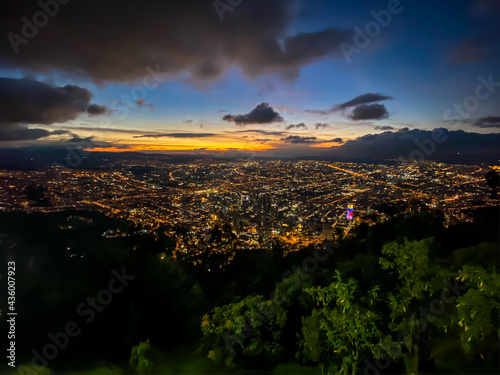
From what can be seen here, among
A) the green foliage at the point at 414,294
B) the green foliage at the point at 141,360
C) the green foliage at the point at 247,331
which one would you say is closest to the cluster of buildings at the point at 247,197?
the green foliage at the point at 141,360

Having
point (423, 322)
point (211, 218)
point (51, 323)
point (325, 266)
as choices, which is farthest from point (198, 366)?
point (211, 218)

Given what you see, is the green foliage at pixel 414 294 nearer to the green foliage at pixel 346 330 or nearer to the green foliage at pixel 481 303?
the green foliage at pixel 346 330

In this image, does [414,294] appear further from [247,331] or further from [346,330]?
[247,331]

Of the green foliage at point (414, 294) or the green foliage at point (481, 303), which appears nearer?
the green foliage at point (481, 303)

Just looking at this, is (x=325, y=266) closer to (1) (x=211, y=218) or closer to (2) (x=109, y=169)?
(1) (x=211, y=218)

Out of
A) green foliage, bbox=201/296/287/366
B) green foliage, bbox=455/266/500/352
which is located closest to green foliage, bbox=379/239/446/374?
green foliage, bbox=455/266/500/352

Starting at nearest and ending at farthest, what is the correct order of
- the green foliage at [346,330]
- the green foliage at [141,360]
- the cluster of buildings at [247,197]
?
the green foliage at [346,330] → the green foliage at [141,360] → the cluster of buildings at [247,197]

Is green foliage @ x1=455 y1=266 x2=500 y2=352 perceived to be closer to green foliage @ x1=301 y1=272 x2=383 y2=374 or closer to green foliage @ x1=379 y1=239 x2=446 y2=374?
green foliage @ x1=379 y1=239 x2=446 y2=374
